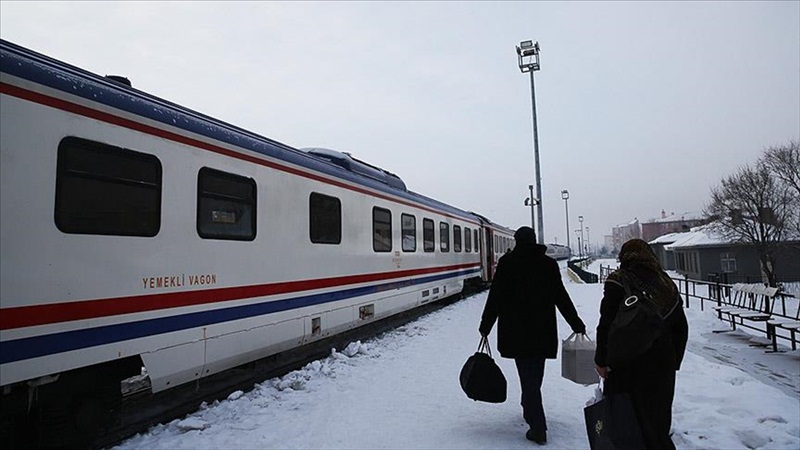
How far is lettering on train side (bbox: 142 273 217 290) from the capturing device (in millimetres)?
4230

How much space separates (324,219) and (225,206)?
209 centimetres

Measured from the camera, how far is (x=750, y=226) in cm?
2883

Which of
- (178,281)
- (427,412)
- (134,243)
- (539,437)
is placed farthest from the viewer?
(427,412)

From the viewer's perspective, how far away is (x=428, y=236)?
39.8 ft

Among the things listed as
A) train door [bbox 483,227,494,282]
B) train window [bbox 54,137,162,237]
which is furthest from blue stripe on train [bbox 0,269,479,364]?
train door [bbox 483,227,494,282]

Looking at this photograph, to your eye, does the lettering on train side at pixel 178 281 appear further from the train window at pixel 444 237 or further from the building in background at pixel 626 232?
the building in background at pixel 626 232

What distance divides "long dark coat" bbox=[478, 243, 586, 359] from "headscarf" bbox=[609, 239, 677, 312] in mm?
870

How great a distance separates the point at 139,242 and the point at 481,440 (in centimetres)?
339

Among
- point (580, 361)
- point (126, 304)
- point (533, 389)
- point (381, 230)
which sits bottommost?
point (533, 389)

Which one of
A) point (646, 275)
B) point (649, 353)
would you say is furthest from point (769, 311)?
point (649, 353)

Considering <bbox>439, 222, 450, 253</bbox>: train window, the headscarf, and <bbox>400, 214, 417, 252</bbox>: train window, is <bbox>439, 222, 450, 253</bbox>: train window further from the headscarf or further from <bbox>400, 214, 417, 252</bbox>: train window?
the headscarf

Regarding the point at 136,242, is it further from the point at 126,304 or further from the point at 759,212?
the point at 759,212

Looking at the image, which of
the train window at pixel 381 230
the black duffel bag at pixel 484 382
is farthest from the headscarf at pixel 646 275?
the train window at pixel 381 230

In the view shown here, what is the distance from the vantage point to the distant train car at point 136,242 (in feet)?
11.0
